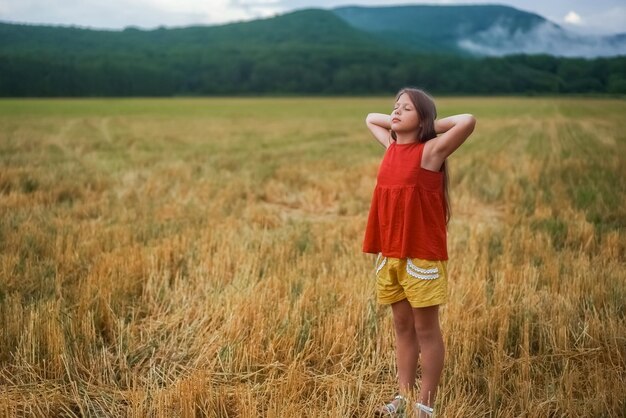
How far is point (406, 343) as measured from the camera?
10.4 feet

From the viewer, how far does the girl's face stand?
9.69ft

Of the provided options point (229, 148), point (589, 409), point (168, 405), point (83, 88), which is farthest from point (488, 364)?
point (83, 88)

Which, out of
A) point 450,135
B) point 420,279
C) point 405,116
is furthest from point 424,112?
point 420,279

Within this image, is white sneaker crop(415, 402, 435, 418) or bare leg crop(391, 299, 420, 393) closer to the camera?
white sneaker crop(415, 402, 435, 418)

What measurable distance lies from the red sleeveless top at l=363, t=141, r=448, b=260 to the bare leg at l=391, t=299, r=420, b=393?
0.40 metres

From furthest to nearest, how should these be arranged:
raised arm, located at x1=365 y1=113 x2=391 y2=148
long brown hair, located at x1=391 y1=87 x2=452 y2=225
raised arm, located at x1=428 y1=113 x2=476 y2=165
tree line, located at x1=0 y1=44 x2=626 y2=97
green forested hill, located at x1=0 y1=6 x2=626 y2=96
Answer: green forested hill, located at x1=0 y1=6 x2=626 y2=96 < tree line, located at x1=0 y1=44 x2=626 y2=97 < raised arm, located at x1=365 y1=113 x2=391 y2=148 < long brown hair, located at x1=391 y1=87 x2=452 y2=225 < raised arm, located at x1=428 y1=113 x2=476 y2=165

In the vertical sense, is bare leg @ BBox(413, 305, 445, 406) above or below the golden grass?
above

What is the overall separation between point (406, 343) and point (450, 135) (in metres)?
1.22

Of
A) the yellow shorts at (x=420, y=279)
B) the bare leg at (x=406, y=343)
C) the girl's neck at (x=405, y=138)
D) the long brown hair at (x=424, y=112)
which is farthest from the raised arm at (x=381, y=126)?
the bare leg at (x=406, y=343)

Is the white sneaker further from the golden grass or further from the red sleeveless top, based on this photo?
the red sleeveless top

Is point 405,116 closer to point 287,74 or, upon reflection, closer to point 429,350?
point 429,350

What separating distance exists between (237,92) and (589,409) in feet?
506

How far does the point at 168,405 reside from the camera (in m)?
2.95

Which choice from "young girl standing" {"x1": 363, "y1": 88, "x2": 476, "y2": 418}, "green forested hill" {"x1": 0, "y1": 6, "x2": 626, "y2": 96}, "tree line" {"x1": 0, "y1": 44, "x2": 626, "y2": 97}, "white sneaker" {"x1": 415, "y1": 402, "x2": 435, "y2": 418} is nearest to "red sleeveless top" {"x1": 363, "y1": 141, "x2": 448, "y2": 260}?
"young girl standing" {"x1": 363, "y1": 88, "x2": 476, "y2": 418}
